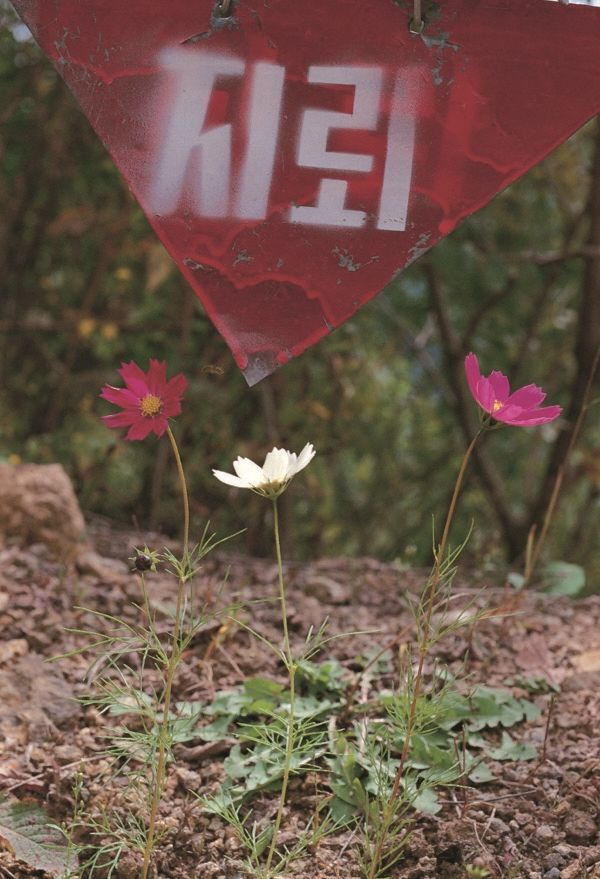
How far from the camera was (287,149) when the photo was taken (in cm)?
140

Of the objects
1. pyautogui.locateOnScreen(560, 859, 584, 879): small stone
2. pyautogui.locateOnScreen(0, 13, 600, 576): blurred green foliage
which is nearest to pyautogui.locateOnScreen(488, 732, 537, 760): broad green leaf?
pyautogui.locateOnScreen(560, 859, 584, 879): small stone

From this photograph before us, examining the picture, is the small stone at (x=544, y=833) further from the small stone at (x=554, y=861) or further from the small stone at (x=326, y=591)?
the small stone at (x=326, y=591)

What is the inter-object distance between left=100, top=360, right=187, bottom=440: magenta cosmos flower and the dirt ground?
25 cm

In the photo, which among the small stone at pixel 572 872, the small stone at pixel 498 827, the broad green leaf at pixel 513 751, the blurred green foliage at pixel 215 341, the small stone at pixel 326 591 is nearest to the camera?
the small stone at pixel 572 872

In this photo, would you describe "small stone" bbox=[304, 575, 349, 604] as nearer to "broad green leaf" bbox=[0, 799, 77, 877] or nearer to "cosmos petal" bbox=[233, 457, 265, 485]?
"broad green leaf" bbox=[0, 799, 77, 877]

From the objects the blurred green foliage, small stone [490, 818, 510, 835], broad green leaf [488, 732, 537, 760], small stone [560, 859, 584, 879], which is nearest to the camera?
small stone [560, 859, 584, 879]

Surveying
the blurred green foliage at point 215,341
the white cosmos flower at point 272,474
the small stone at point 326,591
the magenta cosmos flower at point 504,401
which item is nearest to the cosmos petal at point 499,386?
the magenta cosmos flower at point 504,401

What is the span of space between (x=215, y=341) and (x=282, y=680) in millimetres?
1964

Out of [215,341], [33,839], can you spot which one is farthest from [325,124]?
[215,341]

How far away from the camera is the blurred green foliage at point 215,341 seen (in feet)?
11.5

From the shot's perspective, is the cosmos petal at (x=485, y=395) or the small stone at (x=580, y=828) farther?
the small stone at (x=580, y=828)

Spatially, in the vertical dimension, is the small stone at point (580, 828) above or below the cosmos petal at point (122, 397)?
below

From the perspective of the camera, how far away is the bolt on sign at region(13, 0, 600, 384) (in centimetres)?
139

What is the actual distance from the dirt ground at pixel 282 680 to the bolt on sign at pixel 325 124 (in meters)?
0.44
